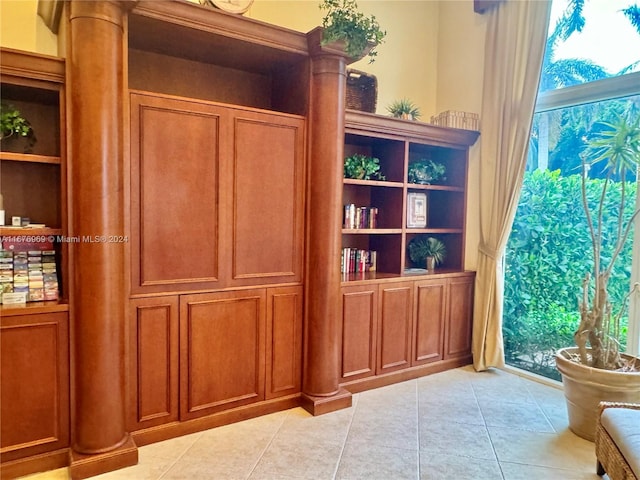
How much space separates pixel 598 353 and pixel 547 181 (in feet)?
5.01

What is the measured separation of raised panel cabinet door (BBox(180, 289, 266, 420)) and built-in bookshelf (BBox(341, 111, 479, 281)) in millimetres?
892

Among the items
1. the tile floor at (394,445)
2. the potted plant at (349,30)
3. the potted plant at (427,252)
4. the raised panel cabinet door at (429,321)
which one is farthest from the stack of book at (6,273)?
the potted plant at (427,252)

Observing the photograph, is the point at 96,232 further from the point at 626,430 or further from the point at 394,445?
the point at 626,430

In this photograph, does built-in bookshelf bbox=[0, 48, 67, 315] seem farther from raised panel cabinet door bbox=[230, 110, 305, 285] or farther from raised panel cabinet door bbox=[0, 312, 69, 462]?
raised panel cabinet door bbox=[230, 110, 305, 285]

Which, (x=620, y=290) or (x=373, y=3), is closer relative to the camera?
(x=620, y=290)

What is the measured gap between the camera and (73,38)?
7.07ft

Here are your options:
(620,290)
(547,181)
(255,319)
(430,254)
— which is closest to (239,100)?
(255,319)

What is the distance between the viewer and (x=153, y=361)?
2508mm

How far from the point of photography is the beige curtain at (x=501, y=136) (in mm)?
3445

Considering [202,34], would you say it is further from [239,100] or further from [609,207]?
[609,207]

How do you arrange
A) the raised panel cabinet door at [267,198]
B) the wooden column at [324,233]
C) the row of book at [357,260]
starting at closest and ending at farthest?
the raised panel cabinet door at [267,198] < the wooden column at [324,233] < the row of book at [357,260]

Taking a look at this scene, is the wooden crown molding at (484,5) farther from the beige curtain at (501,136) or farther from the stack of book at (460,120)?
the stack of book at (460,120)

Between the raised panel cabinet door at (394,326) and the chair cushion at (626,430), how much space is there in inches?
61.3

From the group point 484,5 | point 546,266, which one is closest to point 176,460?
point 546,266
